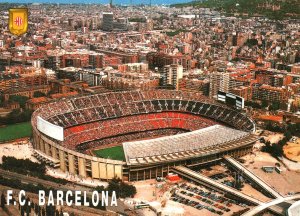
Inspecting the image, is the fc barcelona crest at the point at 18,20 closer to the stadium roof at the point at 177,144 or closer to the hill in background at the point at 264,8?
the stadium roof at the point at 177,144

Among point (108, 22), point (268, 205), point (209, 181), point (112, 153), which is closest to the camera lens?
point (268, 205)

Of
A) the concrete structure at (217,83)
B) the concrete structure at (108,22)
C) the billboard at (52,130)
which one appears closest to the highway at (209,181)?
the billboard at (52,130)

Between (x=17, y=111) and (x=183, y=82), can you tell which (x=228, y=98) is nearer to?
(x=183, y=82)

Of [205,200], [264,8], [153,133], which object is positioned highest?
[264,8]

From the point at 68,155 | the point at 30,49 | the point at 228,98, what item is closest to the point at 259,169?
the point at 228,98

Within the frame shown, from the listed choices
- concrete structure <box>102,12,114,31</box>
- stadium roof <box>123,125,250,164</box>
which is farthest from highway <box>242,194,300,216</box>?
concrete structure <box>102,12,114,31</box>

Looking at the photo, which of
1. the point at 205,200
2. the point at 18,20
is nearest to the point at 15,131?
the point at 18,20

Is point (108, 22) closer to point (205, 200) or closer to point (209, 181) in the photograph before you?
point (209, 181)
